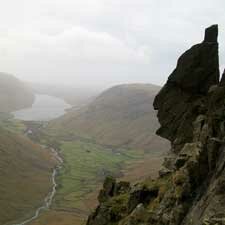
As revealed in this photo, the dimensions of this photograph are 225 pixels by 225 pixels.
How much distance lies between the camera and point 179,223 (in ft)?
128

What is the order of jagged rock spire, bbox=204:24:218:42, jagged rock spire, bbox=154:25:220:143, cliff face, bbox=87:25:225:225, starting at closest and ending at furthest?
1. cliff face, bbox=87:25:225:225
2. jagged rock spire, bbox=154:25:220:143
3. jagged rock spire, bbox=204:24:218:42

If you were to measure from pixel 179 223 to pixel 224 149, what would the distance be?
8.37 meters

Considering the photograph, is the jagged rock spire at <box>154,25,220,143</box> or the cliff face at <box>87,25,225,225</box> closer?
the cliff face at <box>87,25,225,225</box>

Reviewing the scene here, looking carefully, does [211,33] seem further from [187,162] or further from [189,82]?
[187,162]

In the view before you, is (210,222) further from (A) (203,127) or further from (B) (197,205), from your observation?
(A) (203,127)

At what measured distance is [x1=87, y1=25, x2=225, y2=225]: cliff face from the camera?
1483 inches

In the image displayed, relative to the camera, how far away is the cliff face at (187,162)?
1483 inches

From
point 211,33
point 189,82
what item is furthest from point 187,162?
point 211,33

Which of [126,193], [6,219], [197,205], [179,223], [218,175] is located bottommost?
[6,219]

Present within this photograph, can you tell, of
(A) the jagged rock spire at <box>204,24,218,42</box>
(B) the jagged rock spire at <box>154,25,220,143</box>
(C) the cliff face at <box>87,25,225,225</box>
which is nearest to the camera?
(C) the cliff face at <box>87,25,225,225</box>

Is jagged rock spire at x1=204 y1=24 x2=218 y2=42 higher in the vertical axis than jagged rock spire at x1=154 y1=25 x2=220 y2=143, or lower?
higher

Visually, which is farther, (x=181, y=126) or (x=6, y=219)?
(x=6, y=219)

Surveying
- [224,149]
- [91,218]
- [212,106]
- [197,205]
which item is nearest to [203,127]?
[212,106]

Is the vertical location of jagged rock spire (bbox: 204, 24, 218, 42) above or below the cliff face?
above
